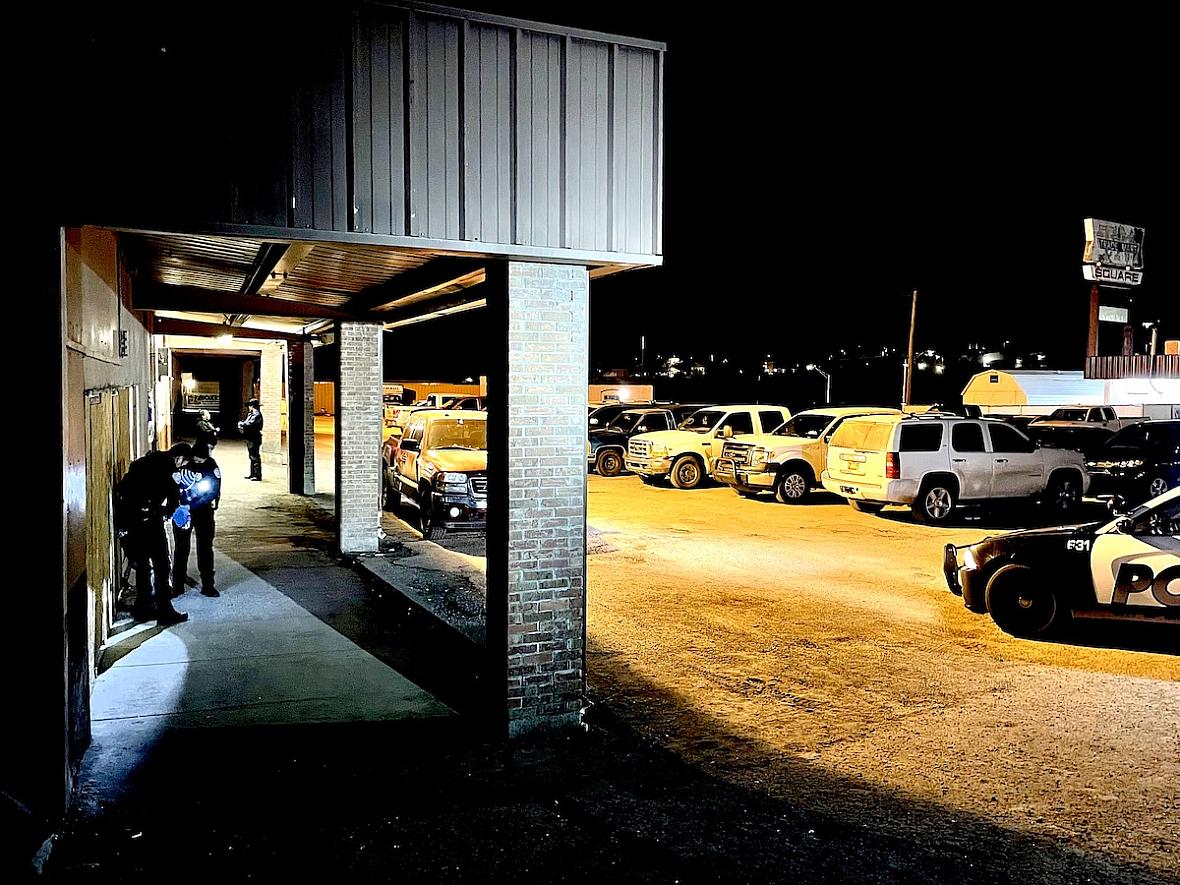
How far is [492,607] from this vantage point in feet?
21.0

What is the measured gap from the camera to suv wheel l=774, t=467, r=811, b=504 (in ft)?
61.3

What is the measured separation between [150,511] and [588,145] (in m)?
5.37

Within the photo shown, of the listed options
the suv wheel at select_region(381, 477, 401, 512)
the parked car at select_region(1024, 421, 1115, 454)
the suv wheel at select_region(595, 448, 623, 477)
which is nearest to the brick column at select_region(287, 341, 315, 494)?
the suv wheel at select_region(381, 477, 401, 512)

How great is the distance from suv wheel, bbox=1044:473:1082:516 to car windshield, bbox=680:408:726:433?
7749mm

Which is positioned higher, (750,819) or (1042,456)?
(1042,456)

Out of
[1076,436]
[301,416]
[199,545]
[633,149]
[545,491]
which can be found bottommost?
[199,545]

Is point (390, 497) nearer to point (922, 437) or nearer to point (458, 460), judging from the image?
point (458, 460)

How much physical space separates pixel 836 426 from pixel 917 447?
8.70 feet

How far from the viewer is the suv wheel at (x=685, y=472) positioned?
21156mm

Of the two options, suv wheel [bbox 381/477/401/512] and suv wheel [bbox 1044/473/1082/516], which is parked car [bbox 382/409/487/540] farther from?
suv wheel [bbox 1044/473/1082/516]

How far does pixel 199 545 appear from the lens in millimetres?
9906

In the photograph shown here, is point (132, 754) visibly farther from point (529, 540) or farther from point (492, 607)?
point (529, 540)

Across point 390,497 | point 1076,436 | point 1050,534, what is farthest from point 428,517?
point 1076,436

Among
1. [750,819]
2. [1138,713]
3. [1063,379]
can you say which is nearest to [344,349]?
[750,819]
